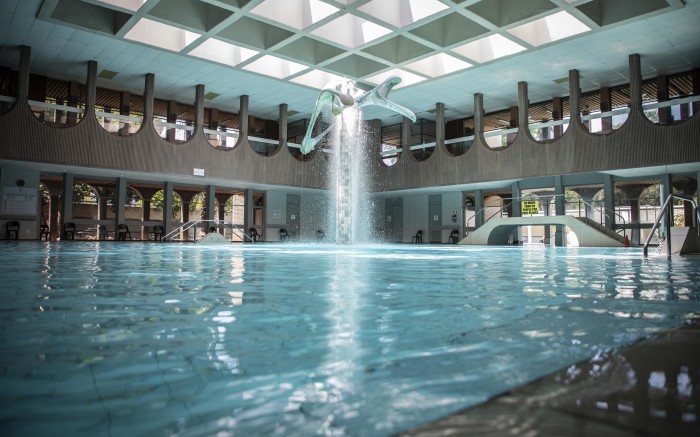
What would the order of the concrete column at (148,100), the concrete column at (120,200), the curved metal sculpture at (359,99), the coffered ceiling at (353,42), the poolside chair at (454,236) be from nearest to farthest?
the coffered ceiling at (353,42)
the curved metal sculpture at (359,99)
the concrete column at (148,100)
the concrete column at (120,200)
the poolside chair at (454,236)

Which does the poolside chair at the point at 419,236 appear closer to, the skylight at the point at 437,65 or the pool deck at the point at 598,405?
the skylight at the point at 437,65

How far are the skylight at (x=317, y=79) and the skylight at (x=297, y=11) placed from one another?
4641mm

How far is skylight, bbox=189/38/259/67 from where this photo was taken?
18.3 metres

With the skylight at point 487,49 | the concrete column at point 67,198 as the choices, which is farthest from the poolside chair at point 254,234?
the skylight at point 487,49

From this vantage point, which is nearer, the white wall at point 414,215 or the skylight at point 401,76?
the skylight at point 401,76

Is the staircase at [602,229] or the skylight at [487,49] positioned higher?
the skylight at [487,49]

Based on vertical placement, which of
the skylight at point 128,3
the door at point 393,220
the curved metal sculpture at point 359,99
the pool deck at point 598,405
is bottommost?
the pool deck at point 598,405

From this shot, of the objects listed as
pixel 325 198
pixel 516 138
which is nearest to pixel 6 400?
pixel 516 138

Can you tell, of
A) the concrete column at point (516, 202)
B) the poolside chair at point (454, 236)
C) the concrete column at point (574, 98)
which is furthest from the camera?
the poolside chair at point (454, 236)

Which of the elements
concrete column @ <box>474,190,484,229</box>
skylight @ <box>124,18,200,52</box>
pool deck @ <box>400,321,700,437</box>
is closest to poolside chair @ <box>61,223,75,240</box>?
skylight @ <box>124,18,200,52</box>

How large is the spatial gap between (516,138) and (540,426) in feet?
70.7

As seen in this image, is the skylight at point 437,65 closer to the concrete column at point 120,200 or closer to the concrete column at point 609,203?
the concrete column at point 609,203

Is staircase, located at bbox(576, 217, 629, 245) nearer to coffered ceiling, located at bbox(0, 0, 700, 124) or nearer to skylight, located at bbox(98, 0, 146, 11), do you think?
coffered ceiling, located at bbox(0, 0, 700, 124)

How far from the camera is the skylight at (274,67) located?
64.7 ft
